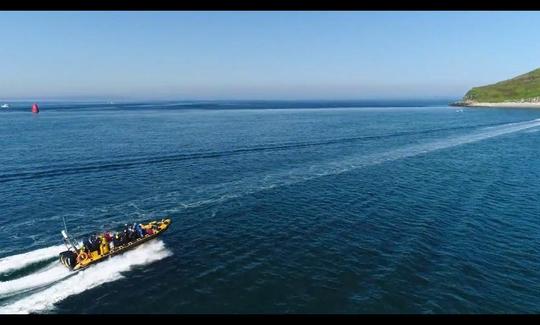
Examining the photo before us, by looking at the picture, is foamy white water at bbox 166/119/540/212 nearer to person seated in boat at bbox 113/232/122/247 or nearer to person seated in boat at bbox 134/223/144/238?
person seated in boat at bbox 134/223/144/238

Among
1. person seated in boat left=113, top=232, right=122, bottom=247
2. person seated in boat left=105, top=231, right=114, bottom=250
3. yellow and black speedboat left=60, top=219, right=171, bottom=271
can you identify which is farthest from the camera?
person seated in boat left=113, top=232, right=122, bottom=247

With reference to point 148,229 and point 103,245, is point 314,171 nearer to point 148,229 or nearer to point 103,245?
point 148,229

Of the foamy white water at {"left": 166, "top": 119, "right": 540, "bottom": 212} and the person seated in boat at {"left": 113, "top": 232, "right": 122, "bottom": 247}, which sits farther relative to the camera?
the foamy white water at {"left": 166, "top": 119, "right": 540, "bottom": 212}

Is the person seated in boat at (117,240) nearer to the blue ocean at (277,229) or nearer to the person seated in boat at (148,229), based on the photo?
the blue ocean at (277,229)

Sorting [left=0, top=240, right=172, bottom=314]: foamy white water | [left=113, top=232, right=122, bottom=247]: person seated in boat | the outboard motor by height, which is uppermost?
[left=113, top=232, right=122, bottom=247]: person seated in boat

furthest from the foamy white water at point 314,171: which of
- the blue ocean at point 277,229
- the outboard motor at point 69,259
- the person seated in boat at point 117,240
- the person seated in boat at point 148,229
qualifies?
the outboard motor at point 69,259

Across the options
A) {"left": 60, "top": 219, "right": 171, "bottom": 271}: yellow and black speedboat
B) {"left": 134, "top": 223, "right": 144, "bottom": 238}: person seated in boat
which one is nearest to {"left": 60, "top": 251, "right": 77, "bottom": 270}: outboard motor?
{"left": 60, "top": 219, "right": 171, "bottom": 271}: yellow and black speedboat
